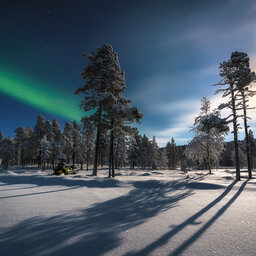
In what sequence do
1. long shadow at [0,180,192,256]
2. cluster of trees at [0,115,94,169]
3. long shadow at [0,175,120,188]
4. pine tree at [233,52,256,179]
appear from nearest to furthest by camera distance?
long shadow at [0,180,192,256] < long shadow at [0,175,120,188] < pine tree at [233,52,256,179] < cluster of trees at [0,115,94,169]

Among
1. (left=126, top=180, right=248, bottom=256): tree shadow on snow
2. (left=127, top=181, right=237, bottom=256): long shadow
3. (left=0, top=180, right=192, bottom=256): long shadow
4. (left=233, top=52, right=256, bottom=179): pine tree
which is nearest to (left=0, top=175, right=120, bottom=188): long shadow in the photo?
Answer: (left=0, top=180, right=192, bottom=256): long shadow

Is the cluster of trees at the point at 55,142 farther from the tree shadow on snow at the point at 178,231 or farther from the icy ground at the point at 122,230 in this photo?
the tree shadow on snow at the point at 178,231

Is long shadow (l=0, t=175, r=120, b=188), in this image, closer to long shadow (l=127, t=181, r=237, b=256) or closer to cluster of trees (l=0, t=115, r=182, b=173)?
long shadow (l=127, t=181, r=237, b=256)

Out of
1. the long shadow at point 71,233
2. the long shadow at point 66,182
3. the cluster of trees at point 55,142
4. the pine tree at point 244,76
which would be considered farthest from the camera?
the cluster of trees at point 55,142

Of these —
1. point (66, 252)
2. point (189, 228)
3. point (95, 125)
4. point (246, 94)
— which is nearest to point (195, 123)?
point (246, 94)

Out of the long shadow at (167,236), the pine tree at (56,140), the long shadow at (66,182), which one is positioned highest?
the pine tree at (56,140)

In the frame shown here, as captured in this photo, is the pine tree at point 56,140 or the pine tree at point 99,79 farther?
the pine tree at point 56,140

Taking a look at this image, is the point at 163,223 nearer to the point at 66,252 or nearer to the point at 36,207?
the point at 66,252

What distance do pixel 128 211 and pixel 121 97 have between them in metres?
12.4

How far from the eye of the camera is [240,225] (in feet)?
10.6

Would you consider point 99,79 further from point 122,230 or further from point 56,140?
point 56,140

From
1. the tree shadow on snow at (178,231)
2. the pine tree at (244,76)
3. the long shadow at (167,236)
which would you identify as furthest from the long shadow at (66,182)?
the pine tree at (244,76)

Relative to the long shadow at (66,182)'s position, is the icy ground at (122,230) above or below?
above

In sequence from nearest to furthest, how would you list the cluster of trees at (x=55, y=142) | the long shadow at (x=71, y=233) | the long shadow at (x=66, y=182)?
1. the long shadow at (x=71, y=233)
2. the long shadow at (x=66, y=182)
3. the cluster of trees at (x=55, y=142)
